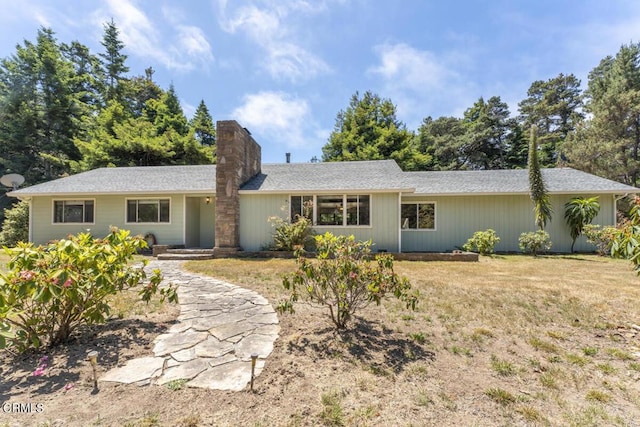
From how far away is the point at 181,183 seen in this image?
1219cm

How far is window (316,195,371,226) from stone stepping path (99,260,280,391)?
592 centimetres

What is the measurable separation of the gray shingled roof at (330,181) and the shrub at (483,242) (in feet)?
5.94

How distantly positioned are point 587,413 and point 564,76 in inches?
1551

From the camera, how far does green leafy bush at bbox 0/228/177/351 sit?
8.61 feet

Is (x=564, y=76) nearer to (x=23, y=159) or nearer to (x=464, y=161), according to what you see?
(x=464, y=161)

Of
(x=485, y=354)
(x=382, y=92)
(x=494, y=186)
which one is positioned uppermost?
(x=382, y=92)

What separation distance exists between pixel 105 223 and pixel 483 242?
50.7 ft

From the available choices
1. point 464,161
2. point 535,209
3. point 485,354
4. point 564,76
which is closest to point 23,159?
point 485,354

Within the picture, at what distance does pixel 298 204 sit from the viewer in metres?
10.9

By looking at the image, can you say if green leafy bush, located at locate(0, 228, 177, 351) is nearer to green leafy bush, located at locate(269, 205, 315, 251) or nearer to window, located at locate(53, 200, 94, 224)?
green leafy bush, located at locate(269, 205, 315, 251)

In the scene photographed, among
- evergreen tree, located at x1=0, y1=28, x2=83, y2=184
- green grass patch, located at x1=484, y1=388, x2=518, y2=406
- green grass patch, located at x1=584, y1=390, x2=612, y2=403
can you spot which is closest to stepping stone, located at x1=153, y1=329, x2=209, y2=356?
green grass patch, located at x1=484, y1=388, x2=518, y2=406

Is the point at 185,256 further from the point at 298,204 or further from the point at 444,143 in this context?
the point at 444,143

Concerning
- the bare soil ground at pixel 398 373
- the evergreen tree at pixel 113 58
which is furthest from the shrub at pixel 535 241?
the evergreen tree at pixel 113 58

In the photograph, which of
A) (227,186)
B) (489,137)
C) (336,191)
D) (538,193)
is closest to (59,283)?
(227,186)
